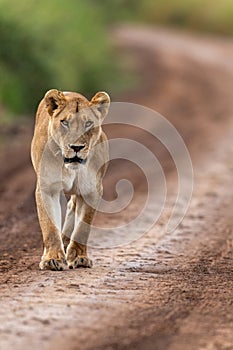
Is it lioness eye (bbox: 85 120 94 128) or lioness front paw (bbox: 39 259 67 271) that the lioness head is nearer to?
lioness eye (bbox: 85 120 94 128)

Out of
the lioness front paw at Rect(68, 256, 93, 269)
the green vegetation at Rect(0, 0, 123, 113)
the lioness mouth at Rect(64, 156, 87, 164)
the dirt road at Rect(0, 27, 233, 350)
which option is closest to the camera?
the dirt road at Rect(0, 27, 233, 350)

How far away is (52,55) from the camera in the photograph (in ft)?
51.9

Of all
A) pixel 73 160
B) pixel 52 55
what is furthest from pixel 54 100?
pixel 52 55

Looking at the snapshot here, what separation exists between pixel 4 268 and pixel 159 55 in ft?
64.6

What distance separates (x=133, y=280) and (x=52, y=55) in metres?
9.84

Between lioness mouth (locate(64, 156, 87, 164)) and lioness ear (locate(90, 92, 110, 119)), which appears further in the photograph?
lioness ear (locate(90, 92, 110, 119))

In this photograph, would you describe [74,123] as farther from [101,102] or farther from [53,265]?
[53,265]

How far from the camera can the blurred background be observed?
14.5 meters

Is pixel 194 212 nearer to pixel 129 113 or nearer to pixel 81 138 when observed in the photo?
pixel 81 138

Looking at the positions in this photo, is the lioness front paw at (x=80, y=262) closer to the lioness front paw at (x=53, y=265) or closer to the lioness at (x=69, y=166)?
the lioness at (x=69, y=166)

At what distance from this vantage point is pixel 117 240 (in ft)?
26.4

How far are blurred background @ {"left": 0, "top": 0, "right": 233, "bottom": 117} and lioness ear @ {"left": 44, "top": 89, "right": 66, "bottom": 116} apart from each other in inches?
291

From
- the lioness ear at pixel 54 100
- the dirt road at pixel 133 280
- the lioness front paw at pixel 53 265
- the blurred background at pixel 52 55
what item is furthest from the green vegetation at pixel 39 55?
the lioness front paw at pixel 53 265

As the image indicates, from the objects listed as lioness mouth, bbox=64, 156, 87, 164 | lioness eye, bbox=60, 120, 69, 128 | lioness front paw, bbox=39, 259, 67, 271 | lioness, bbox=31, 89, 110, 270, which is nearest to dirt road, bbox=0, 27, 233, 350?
lioness front paw, bbox=39, 259, 67, 271
